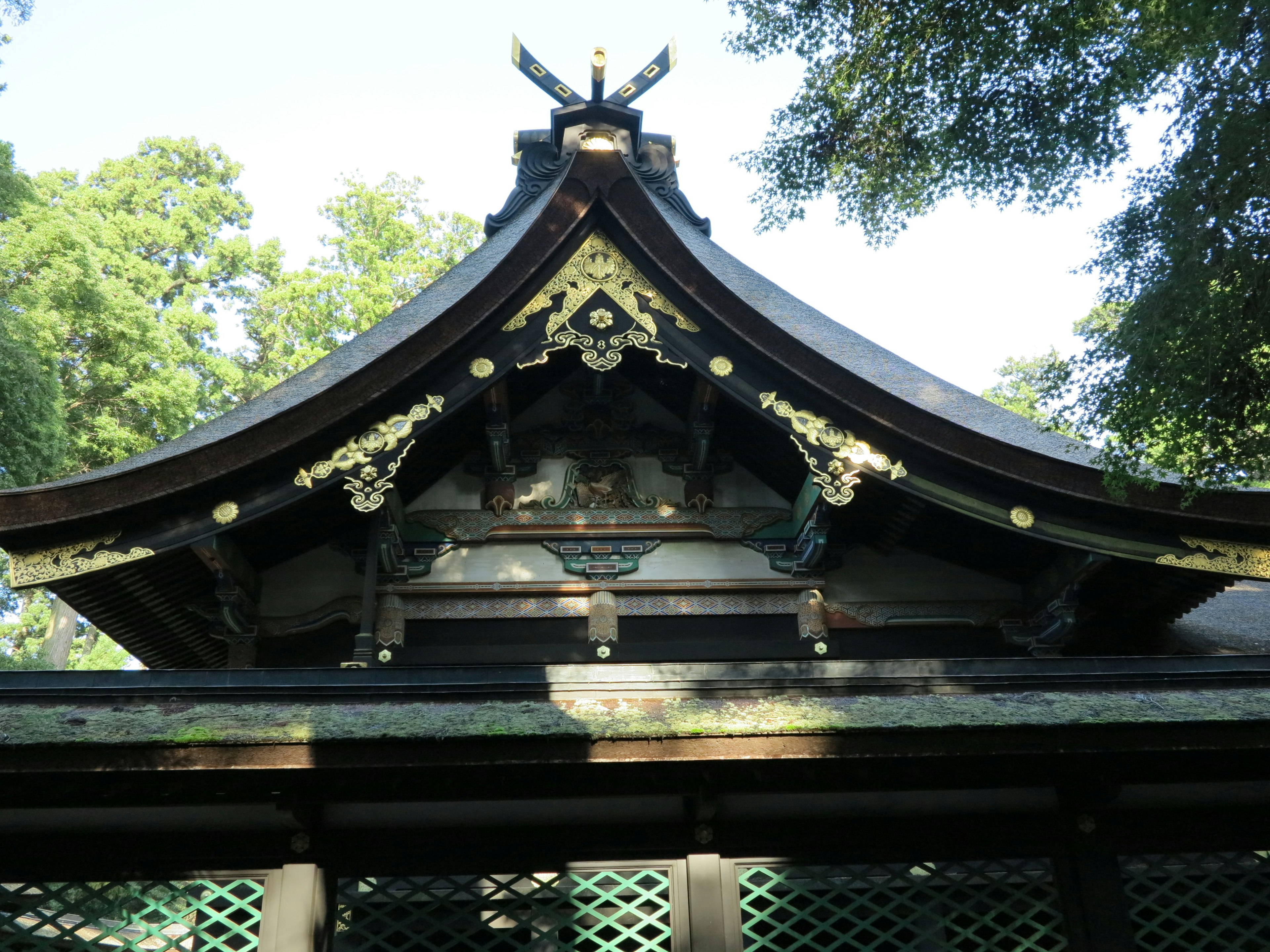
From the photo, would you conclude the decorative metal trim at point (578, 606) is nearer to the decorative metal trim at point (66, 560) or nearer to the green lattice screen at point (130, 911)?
the decorative metal trim at point (66, 560)

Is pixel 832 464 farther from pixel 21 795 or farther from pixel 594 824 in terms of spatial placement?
pixel 21 795

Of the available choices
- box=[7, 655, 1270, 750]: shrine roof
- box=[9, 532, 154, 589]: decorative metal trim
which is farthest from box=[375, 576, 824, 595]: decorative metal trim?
box=[7, 655, 1270, 750]: shrine roof

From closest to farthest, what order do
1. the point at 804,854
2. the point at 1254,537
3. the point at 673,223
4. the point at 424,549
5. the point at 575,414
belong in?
the point at 804,854 < the point at 1254,537 < the point at 424,549 < the point at 575,414 < the point at 673,223

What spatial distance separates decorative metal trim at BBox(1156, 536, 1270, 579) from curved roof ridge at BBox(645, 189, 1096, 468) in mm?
745

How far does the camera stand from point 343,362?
8859 mm

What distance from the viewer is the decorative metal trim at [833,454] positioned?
254 inches

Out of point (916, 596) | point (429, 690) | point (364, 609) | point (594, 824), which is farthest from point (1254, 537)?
point (364, 609)

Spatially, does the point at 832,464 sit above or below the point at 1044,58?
below

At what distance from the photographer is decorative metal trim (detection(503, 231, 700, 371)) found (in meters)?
6.77

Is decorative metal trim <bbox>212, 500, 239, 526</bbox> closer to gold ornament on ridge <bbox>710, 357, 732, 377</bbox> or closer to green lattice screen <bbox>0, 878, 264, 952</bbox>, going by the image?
green lattice screen <bbox>0, 878, 264, 952</bbox>

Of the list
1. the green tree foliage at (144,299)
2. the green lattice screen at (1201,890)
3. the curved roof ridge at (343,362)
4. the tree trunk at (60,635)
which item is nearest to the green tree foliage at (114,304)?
the green tree foliage at (144,299)

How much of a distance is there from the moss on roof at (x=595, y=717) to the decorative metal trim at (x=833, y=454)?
1.71 metres

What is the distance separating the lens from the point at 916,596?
7.54 m

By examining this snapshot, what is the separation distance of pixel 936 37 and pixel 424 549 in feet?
17.9
